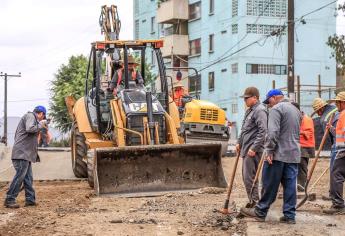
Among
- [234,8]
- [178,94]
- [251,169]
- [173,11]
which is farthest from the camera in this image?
[173,11]

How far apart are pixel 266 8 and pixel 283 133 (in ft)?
122

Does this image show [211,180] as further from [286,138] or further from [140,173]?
[286,138]

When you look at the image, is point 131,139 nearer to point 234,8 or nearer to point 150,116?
point 150,116

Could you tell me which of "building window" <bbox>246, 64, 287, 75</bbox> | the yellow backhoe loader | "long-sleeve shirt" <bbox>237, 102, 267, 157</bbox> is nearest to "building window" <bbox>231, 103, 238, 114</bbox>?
"building window" <bbox>246, 64, 287, 75</bbox>

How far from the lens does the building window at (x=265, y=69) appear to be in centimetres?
4679

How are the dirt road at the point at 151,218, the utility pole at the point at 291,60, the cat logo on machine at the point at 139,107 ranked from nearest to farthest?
the dirt road at the point at 151,218 < the cat logo on machine at the point at 139,107 < the utility pole at the point at 291,60

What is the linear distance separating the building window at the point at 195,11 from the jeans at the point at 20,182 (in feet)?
130

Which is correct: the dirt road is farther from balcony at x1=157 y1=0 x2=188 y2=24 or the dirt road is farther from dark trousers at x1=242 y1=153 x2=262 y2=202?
balcony at x1=157 y1=0 x2=188 y2=24

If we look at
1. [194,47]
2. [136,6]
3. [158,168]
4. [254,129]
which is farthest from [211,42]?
[254,129]

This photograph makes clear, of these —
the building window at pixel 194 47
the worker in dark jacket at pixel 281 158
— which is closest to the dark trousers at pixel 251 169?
the worker in dark jacket at pixel 281 158

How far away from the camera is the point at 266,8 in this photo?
4669cm

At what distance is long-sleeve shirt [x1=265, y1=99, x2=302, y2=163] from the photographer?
10.3 meters

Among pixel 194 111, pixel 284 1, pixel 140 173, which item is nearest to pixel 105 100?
pixel 140 173

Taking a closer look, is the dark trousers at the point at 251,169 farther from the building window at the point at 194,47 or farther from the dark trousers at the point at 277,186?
the building window at the point at 194,47
